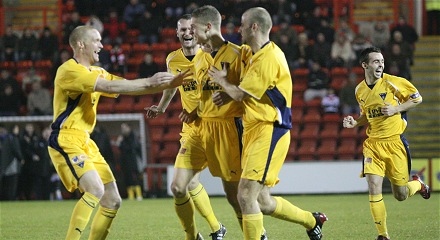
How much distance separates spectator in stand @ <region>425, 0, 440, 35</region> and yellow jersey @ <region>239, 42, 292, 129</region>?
59.8 ft

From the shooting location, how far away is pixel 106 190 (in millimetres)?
7691

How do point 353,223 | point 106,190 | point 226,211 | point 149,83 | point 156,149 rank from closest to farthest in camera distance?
point 149,83 → point 106,190 → point 353,223 → point 226,211 → point 156,149

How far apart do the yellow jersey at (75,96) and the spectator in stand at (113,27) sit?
49.2 ft

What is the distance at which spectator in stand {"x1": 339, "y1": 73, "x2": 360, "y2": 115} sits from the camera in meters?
19.5

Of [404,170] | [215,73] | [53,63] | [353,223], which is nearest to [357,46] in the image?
[53,63]

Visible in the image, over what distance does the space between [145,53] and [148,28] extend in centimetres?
72

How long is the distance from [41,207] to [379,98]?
28.4ft

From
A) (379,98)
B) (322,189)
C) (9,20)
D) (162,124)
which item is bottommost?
(322,189)

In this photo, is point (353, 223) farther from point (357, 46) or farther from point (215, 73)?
point (357, 46)

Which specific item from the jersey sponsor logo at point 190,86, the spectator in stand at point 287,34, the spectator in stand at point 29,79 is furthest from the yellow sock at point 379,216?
the spectator in stand at point 29,79

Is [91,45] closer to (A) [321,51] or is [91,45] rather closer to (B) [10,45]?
(A) [321,51]

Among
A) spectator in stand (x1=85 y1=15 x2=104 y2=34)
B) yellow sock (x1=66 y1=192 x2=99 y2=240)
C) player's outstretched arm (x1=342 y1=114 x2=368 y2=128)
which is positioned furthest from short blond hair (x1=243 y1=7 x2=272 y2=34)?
spectator in stand (x1=85 y1=15 x2=104 y2=34)

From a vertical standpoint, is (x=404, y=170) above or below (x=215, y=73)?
below

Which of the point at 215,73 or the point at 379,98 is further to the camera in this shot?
the point at 379,98
